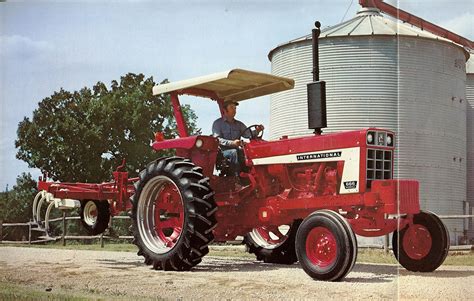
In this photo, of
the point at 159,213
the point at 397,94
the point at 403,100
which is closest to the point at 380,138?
the point at 159,213

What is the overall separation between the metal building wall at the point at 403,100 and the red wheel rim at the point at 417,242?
465 cm

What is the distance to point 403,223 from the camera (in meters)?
6.59

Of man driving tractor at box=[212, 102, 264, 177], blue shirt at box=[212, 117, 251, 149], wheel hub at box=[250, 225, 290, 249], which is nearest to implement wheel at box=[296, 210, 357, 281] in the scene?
man driving tractor at box=[212, 102, 264, 177]

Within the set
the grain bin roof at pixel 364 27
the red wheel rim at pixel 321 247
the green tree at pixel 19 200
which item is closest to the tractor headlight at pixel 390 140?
the red wheel rim at pixel 321 247

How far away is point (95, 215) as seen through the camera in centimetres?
870

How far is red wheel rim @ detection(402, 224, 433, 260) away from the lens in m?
6.64

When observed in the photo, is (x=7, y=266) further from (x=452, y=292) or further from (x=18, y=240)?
(x=452, y=292)

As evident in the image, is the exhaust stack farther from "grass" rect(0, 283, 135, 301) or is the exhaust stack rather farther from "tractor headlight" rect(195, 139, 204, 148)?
"grass" rect(0, 283, 135, 301)

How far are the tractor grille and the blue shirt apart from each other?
1642 mm

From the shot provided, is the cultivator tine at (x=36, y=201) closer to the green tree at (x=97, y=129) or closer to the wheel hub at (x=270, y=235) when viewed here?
the green tree at (x=97, y=129)

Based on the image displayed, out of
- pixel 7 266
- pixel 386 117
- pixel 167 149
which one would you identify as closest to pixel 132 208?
pixel 167 149

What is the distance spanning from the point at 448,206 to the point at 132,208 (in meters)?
10.1

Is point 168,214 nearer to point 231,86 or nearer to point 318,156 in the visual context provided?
point 231,86

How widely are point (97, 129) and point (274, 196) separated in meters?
2.06
